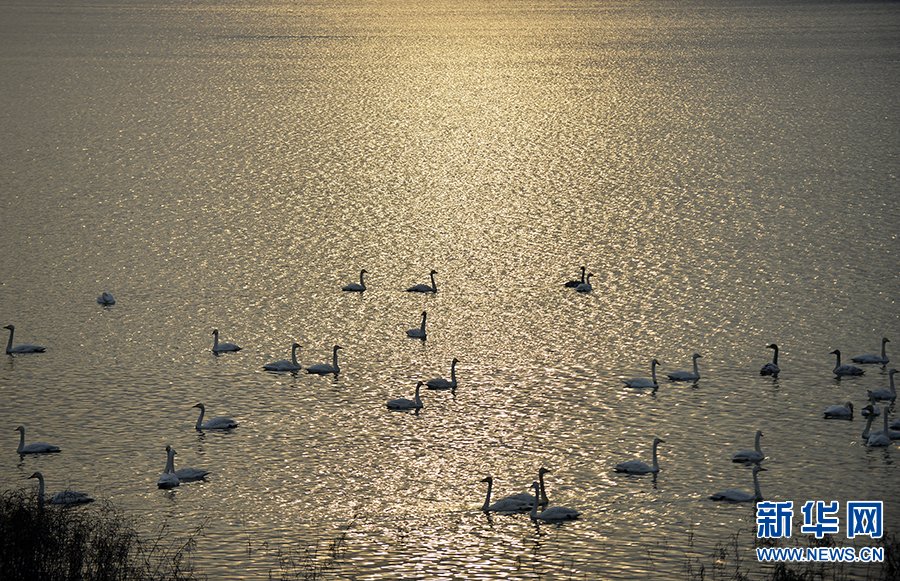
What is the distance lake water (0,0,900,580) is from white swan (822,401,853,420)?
80 centimetres

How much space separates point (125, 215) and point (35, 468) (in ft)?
126

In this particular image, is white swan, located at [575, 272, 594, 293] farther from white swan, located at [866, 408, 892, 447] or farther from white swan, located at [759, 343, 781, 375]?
white swan, located at [866, 408, 892, 447]

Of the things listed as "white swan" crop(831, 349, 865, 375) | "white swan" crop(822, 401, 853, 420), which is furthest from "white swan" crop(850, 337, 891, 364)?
"white swan" crop(822, 401, 853, 420)

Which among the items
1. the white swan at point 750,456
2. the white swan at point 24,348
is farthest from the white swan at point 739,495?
the white swan at point 24,348

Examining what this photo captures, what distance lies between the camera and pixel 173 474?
104ft

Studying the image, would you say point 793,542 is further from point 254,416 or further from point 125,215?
point 125,215

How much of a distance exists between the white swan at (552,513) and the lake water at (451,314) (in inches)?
16.5

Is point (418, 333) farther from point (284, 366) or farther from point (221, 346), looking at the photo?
point (221, 346)

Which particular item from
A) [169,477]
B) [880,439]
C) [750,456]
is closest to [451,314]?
[750,456]

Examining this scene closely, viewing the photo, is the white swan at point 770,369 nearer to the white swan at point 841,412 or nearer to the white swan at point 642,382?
the white swan at point 642,382

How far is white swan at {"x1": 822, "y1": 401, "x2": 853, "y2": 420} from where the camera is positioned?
119 ft

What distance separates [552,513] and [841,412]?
39.5ft

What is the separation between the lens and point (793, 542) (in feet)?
91.8

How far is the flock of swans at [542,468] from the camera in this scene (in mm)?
29859
